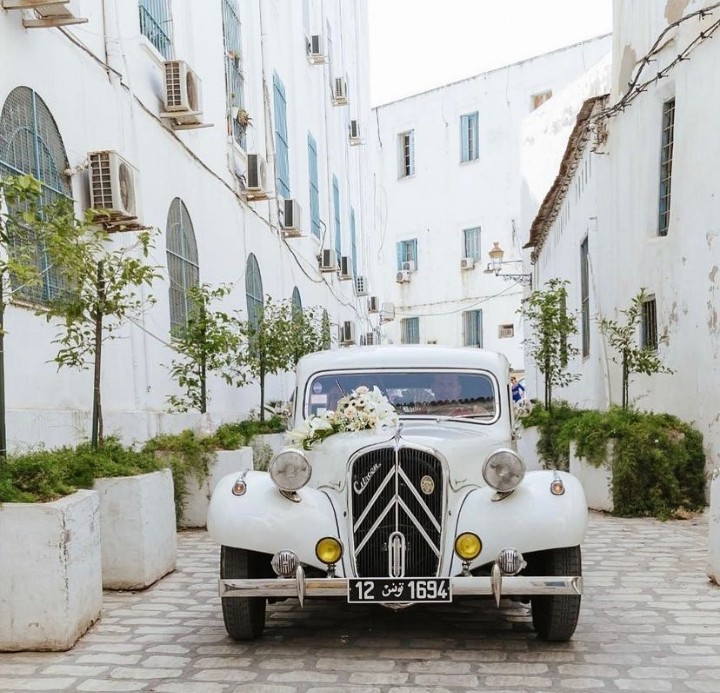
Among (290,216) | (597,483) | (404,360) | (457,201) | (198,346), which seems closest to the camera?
(404,360)

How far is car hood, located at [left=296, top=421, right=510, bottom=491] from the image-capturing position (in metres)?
4.77

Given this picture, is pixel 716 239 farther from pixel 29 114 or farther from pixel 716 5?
pixel 29 114

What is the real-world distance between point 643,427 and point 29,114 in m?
6.36

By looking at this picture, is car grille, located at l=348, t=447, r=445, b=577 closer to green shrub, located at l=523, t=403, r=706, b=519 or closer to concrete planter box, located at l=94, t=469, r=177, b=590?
concrete planter box, located at l=94, t=469, r=177, b=590

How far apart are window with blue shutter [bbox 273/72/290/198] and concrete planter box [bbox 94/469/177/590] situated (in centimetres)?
1023

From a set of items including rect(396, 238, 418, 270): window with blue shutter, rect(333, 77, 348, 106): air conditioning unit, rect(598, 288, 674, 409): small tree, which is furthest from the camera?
rect(396, 238, 418, 270): window with blue shutter

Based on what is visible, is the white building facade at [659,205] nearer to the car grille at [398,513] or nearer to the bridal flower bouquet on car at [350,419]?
the bridal flower bouquet on car at [350,419]

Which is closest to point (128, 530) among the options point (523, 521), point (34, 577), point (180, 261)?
point (34, 577)

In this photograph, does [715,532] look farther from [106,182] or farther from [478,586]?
[106,182]

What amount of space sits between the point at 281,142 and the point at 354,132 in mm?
9459

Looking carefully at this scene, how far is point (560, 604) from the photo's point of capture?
180 inches

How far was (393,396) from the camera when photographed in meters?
5.90

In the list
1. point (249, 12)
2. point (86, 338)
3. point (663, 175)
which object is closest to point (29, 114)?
point (86, 338)

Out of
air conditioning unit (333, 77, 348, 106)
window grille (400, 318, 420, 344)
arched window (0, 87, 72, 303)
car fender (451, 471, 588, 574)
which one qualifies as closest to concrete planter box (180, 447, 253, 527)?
arched window (0, 87, 72, 303)
